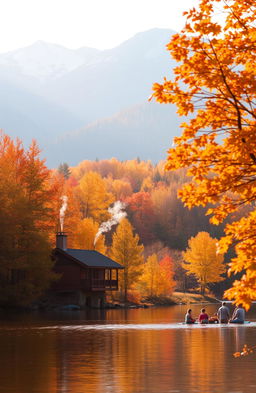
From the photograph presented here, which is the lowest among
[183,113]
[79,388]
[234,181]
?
[79,388]

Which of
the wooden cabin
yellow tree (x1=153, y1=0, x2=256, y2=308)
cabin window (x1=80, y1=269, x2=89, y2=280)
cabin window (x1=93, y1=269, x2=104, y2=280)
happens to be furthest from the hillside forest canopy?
yellow tree (x1=153, y1=0, x2=256, y2=308)

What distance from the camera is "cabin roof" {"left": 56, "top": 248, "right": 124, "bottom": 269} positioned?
81.1 meters

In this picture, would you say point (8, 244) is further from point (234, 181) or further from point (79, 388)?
point (234, 181)

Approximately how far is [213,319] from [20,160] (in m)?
34.3

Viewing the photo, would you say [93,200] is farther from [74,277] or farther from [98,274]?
[74,277]

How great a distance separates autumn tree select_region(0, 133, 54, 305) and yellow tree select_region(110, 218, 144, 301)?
817 inches

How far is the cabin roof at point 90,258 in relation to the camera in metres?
81.1

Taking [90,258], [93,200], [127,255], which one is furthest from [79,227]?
[93,200]

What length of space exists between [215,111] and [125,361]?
13.3 m

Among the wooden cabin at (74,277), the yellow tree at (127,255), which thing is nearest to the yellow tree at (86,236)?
the yellow tree at (127,255)

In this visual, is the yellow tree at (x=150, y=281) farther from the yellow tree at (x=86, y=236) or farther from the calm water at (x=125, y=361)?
the calm water at (x=125, y=361)

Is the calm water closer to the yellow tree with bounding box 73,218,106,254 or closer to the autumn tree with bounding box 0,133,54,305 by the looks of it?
the autumn tree with bounding box 0,133,54,305

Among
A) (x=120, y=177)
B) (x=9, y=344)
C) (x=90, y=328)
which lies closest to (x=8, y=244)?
(x=90, y=328)

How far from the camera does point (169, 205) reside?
155 m
